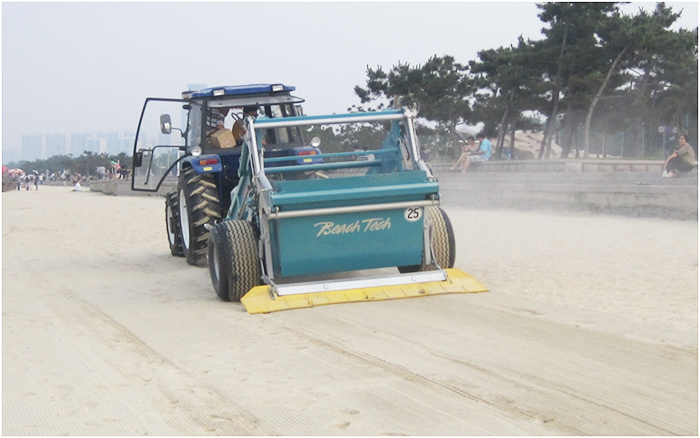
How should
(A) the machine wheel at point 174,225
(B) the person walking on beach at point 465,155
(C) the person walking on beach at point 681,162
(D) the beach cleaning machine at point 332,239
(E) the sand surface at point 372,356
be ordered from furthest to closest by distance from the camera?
(B) the person walking on beach at point 465,155 < (C) the person walking on beach at point 681,162 < (A) the machine wheel at point 174,225 < (D) the beach cleaning machine at point 332,239 < (E) the sand surface at point 372,356

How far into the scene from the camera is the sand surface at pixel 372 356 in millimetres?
4117

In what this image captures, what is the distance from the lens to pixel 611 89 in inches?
1185

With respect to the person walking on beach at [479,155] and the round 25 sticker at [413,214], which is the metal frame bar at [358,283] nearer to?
the round 25 sticker at [413,214]

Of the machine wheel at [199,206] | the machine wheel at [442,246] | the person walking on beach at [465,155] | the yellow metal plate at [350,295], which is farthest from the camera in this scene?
the person walking on beach at [465,155]

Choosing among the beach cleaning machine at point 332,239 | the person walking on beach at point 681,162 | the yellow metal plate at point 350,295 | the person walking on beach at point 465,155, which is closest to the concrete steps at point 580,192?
the person walking on beach at point 681,162

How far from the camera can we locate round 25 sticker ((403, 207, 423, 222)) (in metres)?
7.68

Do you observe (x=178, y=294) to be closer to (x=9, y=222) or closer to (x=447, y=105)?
(x=9, y=222)

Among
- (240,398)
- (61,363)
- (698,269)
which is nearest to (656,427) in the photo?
(240,398)

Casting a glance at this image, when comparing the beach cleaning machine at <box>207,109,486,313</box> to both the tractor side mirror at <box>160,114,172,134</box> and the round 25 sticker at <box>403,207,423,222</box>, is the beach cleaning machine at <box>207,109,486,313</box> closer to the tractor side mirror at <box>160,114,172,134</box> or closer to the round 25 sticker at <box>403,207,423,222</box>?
the round 25 sticker at <box>403,207,423,222</box>

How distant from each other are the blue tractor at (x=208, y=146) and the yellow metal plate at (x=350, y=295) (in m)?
2.45

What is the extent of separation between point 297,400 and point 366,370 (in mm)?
703

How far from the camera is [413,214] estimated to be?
771 cm

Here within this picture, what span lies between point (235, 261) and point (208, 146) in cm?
302

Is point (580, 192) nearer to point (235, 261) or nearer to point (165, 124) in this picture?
point (165, 124)
